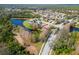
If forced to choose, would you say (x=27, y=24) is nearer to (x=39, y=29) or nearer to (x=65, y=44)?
(x=39, y=29)

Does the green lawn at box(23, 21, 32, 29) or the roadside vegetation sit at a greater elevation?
the green lawn at box(23, 21, 32, 29)

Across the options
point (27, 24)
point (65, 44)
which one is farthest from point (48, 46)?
point (27, 24)

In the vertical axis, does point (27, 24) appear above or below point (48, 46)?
above

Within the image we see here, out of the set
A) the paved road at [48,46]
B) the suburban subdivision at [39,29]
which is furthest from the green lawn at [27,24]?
the paved road at [48,46]

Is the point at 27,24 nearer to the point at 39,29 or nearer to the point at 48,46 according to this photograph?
the point at 39,29

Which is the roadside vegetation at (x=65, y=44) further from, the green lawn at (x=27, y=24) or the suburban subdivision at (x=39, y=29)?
the green lawn at (x=27, y=24)

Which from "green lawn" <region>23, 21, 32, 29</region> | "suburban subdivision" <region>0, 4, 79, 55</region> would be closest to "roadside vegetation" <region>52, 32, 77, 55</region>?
"suburban subdivision" <region>0, 4, 79, 55</region>

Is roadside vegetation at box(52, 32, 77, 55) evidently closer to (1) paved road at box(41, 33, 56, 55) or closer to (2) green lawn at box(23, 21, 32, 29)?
(1) paved road at box(41, 33, 56, 55)
